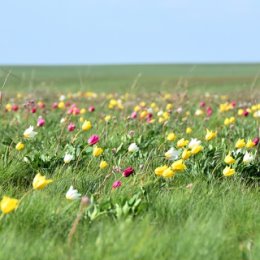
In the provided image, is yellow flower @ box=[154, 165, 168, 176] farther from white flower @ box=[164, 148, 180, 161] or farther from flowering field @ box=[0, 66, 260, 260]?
white flower @ box=[164, 148, 180, 161]

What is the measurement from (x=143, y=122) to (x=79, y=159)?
9.41 ft

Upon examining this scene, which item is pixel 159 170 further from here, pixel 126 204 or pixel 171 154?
pixel 171 154

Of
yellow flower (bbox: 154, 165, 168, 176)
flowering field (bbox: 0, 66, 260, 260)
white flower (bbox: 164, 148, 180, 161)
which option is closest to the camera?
flowering field (bbox: 0, 66, 260, 260)

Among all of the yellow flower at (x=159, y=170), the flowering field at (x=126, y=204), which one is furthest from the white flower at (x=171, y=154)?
the yellow flower at (x=159, y=170)

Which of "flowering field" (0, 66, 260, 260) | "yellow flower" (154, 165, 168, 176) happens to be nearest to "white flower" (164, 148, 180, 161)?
"flowering field" (0, 66, 260, 260)

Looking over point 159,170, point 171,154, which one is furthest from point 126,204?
point 171,154

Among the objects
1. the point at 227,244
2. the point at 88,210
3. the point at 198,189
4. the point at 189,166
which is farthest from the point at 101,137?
the point at 227,244

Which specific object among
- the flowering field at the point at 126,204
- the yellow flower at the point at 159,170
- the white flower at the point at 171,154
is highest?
the yellow flower at the point at 159,170

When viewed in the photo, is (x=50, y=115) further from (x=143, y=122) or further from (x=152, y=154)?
(x=152, y=154)

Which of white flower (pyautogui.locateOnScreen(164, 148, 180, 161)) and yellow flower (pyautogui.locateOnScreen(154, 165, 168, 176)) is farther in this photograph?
white flower (pyautogui.locateOnScreen(164, 148, 180, 161))

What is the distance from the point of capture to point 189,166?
521cm

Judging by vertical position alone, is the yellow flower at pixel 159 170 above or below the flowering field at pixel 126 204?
above

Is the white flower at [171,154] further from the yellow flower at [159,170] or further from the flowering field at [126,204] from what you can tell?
the yellow flower at [159,170]

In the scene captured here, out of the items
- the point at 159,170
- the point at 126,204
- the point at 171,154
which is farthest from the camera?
the point at 171,154
